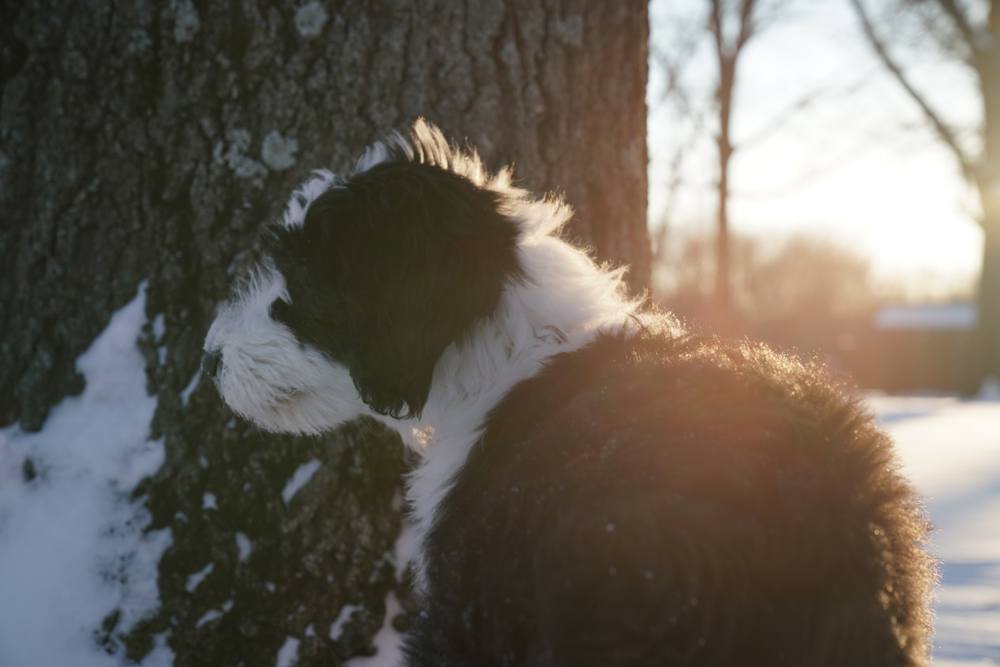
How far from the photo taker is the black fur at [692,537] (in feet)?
5.02

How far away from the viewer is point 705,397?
1736 mm

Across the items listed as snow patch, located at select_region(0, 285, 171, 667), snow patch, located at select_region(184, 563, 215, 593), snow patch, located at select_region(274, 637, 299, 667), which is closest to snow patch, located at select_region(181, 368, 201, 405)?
snow patch, located at select_region(0, 285, 171, 667)

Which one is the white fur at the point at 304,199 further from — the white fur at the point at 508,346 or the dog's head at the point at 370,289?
the white fur at the point at 508,346

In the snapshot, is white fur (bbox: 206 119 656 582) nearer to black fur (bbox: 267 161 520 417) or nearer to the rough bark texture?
black fur (bbox: 267 161 520 417)

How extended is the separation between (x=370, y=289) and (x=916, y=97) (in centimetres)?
1625

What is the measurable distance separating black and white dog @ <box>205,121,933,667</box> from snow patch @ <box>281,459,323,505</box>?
1.43ft

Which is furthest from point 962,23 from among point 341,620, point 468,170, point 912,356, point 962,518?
point 912,356

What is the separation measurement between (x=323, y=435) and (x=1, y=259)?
1.32 metres

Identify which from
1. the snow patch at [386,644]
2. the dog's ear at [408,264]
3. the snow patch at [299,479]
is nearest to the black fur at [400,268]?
the dog's ear at [408,264]

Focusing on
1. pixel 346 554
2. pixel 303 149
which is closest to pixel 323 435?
pixel 346 554

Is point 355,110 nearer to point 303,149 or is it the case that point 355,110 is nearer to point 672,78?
point 303,149

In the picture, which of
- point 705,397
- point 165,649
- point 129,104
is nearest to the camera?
point 705,397

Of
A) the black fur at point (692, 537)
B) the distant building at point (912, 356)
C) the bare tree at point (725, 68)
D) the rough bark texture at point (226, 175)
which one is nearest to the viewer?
the black fur at point (692, 537)

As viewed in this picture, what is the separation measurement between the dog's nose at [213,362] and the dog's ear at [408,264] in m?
0.37
